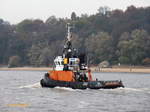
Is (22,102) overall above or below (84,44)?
below

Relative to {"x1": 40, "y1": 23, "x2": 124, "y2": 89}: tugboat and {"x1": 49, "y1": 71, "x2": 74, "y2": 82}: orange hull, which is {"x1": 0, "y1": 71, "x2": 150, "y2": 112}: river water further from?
{"x1": 49, "y1": 71, "x2": 74, "y2": 82}: orange hull

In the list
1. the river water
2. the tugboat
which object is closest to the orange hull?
the tugboat

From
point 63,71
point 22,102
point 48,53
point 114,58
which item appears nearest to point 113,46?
point 114,58

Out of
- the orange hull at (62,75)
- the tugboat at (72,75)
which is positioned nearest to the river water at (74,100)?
the tugboat at (72,75)

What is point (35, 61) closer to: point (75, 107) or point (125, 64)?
point (125, 64)

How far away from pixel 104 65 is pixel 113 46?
12154 millimetres

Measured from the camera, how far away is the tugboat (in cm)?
6944

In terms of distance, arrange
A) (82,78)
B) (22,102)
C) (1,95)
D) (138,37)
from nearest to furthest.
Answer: (22,102), (1,95), (82,78), (138,37)

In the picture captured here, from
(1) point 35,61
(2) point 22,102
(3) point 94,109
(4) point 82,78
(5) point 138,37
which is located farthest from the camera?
(1) point 35,61

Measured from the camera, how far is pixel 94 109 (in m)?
52.0

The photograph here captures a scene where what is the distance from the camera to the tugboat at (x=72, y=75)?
228 ft

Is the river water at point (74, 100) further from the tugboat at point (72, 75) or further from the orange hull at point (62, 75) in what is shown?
the orange hull at point (62, 75)

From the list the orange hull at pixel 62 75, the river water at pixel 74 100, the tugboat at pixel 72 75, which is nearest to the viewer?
the river water at pixel 74 100

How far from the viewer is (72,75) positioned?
233 ft
